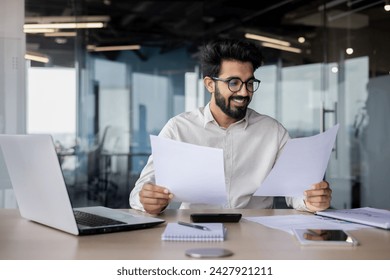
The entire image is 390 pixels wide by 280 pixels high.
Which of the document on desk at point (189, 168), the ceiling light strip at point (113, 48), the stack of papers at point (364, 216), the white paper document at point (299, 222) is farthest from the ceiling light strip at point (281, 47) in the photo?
the document on desk at point (189, 168)

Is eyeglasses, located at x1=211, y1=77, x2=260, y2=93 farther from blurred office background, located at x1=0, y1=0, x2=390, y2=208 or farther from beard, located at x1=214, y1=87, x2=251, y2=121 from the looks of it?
blurred office background, located at x1=0, y1=0, x2=390, y2=208

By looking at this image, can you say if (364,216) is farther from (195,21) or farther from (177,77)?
(195,21)

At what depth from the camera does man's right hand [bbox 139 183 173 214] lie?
2.15 metres

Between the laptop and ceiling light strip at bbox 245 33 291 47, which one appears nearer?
the laptop

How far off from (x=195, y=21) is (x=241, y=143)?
438 centimetres

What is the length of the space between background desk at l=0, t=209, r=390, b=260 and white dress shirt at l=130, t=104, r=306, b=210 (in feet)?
2.47

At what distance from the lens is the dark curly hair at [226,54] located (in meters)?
2.82

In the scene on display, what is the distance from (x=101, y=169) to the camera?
6.55m

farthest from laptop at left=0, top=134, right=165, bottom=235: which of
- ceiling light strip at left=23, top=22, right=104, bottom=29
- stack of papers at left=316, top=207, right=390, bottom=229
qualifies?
ceiling light strip at left=23, top=22, right=104, bottom=29

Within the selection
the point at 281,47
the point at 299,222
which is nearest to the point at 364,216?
the point at 299,222

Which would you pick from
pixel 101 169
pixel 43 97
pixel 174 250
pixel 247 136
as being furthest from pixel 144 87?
pixel 174 250

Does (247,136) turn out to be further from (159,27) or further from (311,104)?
(159,27)

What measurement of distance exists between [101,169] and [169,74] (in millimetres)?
1352
